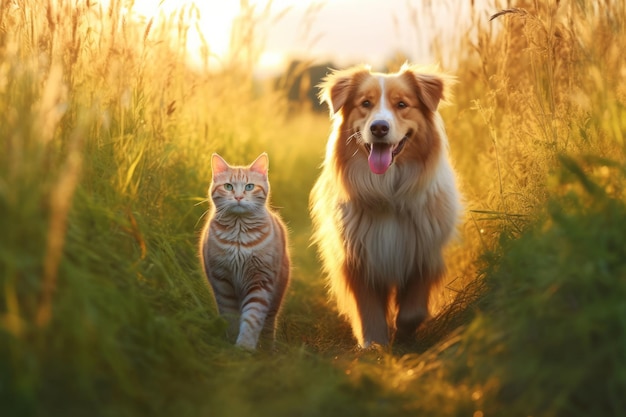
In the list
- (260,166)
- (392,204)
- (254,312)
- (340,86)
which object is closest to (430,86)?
(340,86)

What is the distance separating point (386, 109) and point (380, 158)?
0.88 feet

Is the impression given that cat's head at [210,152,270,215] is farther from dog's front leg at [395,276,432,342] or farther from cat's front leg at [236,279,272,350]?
dog's front leg at [395,276,432,342]

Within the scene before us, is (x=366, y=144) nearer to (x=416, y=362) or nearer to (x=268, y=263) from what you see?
(x=268, y=263)

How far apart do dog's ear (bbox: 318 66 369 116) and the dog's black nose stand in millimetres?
431

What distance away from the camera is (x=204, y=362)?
2.95m

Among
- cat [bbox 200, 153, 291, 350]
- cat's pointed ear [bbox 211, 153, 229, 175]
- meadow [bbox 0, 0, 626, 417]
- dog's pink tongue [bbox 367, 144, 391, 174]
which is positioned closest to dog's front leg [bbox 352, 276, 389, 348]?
meadow [bbox 0, 0, 626, 417]

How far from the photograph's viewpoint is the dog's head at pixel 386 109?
4.03 meters

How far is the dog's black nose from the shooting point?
12.9ft

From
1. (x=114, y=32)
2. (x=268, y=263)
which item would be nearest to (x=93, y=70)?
(x=114, y=32)

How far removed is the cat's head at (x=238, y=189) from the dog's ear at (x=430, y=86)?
39.2 inches

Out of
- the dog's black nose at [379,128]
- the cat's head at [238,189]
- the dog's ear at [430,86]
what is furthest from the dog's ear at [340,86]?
the cat's head at [238,189]

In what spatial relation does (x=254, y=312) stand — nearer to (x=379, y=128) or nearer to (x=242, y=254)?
(x=242, y=254)

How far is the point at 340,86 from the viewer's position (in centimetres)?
436

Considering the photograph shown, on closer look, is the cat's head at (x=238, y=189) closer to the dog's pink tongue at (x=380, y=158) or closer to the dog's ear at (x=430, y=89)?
the dog's pink tongue at (x=380, y=158)
